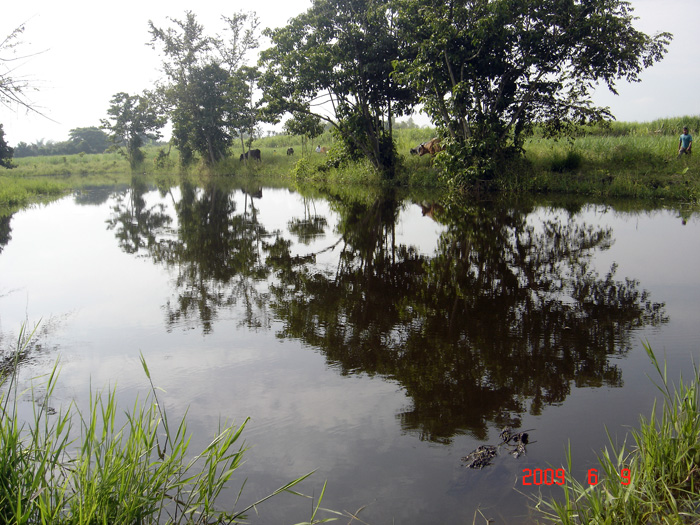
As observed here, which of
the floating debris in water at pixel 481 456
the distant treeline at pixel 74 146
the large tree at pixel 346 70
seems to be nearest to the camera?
the floating debris in water at pixel 481 456

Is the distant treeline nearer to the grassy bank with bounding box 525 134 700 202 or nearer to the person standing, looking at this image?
the grassy bank with bounding box 525 134 700 202

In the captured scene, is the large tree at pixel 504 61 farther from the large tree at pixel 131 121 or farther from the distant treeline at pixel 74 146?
the distant treeline at pixel 74 146

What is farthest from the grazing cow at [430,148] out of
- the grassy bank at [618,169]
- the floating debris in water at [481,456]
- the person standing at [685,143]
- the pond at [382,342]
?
the floating debris in water at [481,456]

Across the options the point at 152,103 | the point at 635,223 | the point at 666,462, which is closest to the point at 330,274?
the point at 666,462

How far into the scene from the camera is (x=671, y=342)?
4426 mm

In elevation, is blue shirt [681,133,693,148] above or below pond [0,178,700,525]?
above

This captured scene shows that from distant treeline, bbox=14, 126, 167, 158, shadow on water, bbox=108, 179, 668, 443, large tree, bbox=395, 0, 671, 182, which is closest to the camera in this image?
shadow on water, bbox=108, 179, 668, 443

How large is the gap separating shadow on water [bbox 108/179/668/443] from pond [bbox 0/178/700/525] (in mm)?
27

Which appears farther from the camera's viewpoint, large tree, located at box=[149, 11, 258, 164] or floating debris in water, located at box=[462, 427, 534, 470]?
large tree, located at box=[149, 11, 258, 164]

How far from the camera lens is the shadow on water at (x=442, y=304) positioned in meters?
3.67

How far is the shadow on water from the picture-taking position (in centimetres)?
367
